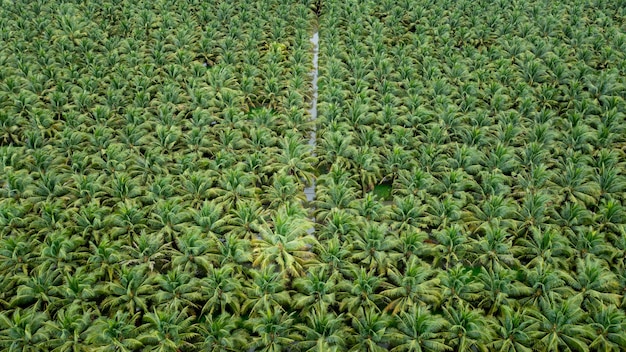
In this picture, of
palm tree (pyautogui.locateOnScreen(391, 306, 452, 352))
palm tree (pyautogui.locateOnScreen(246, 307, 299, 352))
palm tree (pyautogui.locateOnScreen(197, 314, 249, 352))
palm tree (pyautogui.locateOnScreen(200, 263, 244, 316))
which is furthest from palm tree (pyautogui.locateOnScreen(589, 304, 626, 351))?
palm tree (pyautogui.locateOnScreen(200, 263, 244, 316))

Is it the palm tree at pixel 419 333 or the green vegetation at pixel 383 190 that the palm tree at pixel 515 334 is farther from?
the green vegetation at pixel 383 190

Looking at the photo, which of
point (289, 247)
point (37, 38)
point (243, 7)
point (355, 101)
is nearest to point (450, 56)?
point (355, 101)

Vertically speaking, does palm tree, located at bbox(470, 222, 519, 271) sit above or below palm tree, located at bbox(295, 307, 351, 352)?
above

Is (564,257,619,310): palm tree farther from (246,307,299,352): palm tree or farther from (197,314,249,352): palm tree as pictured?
(197,314,249,352): palm tree

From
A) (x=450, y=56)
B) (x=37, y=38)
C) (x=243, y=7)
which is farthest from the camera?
(x=243, y=7)

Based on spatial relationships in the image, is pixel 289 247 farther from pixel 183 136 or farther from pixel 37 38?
pixel 37 38

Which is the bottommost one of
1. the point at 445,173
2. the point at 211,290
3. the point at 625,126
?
the point at 211,290

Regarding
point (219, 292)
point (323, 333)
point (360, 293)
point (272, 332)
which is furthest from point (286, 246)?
point (323, 333)

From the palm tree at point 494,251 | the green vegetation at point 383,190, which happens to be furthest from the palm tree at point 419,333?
the green vegetation at point 383,190

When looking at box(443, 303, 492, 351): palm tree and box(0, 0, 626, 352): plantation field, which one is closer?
box(443, 303, 492, 351): palm tree
